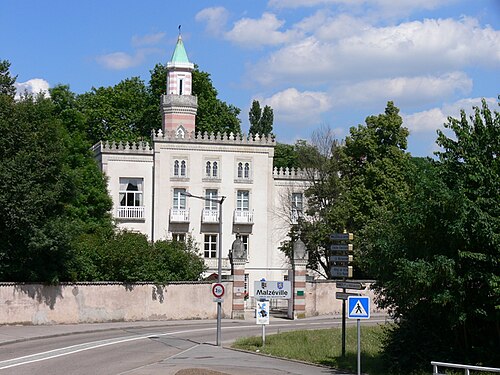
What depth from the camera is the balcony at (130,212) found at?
201 feet

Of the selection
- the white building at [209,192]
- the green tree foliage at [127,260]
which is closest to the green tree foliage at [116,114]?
the white building at [209,192]

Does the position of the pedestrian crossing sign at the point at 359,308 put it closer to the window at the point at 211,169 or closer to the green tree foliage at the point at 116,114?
the window at the point at 211,169

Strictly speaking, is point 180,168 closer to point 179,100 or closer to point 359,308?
point 179,100

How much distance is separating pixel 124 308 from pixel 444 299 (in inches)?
1013

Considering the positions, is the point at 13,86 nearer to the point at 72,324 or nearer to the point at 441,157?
the point at 72,324

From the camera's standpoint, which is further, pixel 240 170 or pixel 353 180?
pixel 240 170

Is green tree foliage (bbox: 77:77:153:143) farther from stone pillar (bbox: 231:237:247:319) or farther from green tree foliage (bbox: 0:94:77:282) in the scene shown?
green tree foliage (bbox: 0:94:77:282)

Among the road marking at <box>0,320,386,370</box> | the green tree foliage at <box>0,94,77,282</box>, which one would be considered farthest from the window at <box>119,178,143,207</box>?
the road marking at <box>0,320,386,370</box>

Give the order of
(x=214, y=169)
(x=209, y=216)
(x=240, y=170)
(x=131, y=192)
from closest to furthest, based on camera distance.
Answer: (x=131, y=192) < (x=209, y=216) < (x=214, y=169) < (x=240, y=170)

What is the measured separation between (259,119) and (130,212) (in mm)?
34778

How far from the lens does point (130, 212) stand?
61406mm

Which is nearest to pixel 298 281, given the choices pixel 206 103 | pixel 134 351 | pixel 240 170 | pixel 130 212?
pixel 240 170

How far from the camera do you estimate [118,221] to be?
201 feet

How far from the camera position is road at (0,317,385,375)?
79.5 ft
